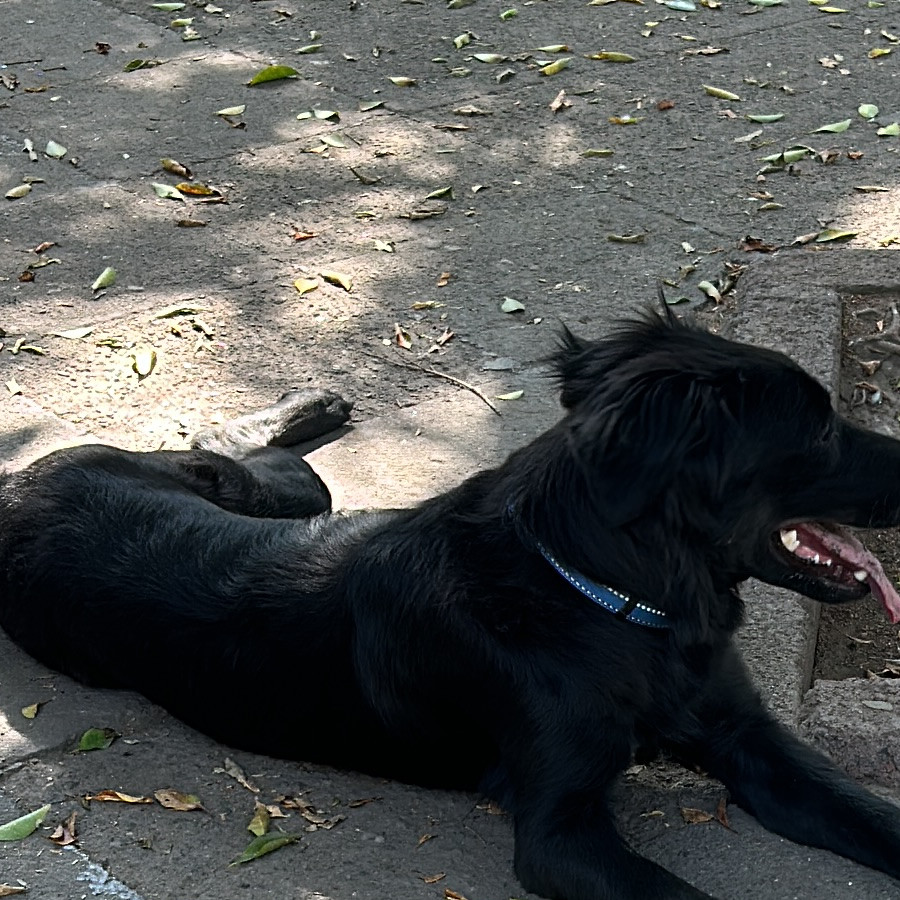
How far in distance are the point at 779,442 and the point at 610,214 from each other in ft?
11.8

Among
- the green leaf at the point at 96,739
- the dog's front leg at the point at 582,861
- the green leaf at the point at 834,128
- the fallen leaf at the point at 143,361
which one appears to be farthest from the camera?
the green leaf at the point at 834,128

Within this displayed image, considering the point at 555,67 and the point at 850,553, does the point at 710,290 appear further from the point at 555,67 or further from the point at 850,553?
the point at 555,67

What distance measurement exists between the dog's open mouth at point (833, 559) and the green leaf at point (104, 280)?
12.2 feet

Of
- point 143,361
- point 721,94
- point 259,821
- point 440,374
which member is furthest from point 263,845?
point 721,94

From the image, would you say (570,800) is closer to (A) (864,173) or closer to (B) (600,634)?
(B) (600,634)

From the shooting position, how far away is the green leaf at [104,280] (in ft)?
20.9

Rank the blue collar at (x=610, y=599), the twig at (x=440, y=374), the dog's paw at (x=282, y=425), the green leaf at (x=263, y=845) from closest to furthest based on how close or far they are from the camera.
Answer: the blue collar at (x=610, y=599) < the green leaf at (x=263, y=845) < the dog's paw at (x=282, y=425) < the twig at (x=440, y=374)

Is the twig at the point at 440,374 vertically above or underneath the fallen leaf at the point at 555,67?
underneath

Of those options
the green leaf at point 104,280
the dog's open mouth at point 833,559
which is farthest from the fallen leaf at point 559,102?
the dog's open mouth at point 833,559

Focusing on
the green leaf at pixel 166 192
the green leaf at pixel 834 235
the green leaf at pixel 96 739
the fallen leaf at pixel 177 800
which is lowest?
the green leaf at pixel 96 739

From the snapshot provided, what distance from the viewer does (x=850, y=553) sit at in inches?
143

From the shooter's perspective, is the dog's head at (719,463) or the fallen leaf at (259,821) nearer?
the dog's head at (719,463)

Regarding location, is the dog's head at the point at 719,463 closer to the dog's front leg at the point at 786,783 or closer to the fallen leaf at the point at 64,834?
the dog's front leg at the point at 786,783

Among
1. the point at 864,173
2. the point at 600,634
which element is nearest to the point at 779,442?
the point at 600,634
